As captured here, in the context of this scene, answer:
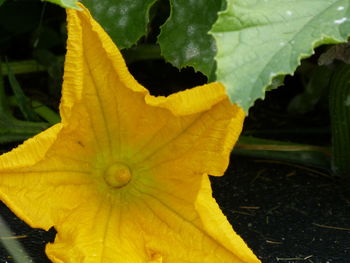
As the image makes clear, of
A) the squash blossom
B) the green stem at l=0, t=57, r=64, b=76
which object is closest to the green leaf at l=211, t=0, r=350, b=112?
the squash blossom

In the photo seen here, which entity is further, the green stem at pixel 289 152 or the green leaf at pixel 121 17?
the green stem at pixel 289 152

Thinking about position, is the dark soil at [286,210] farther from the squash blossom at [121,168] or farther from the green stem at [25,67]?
the green stem at [25,67]

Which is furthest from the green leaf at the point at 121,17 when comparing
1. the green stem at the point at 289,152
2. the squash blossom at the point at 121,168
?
the green stem at the point at 289,152

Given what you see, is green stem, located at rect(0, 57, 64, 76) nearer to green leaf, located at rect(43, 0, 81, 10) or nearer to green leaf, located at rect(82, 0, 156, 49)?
green leaf, located at rect(82, 0, 156, 49)

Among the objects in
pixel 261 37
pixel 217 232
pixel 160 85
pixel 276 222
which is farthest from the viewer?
pixel 160 85

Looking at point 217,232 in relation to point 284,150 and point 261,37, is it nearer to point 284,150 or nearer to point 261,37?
point 261,37

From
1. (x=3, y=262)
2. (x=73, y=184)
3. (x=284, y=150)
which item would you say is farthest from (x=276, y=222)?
(x=3, y=262)
